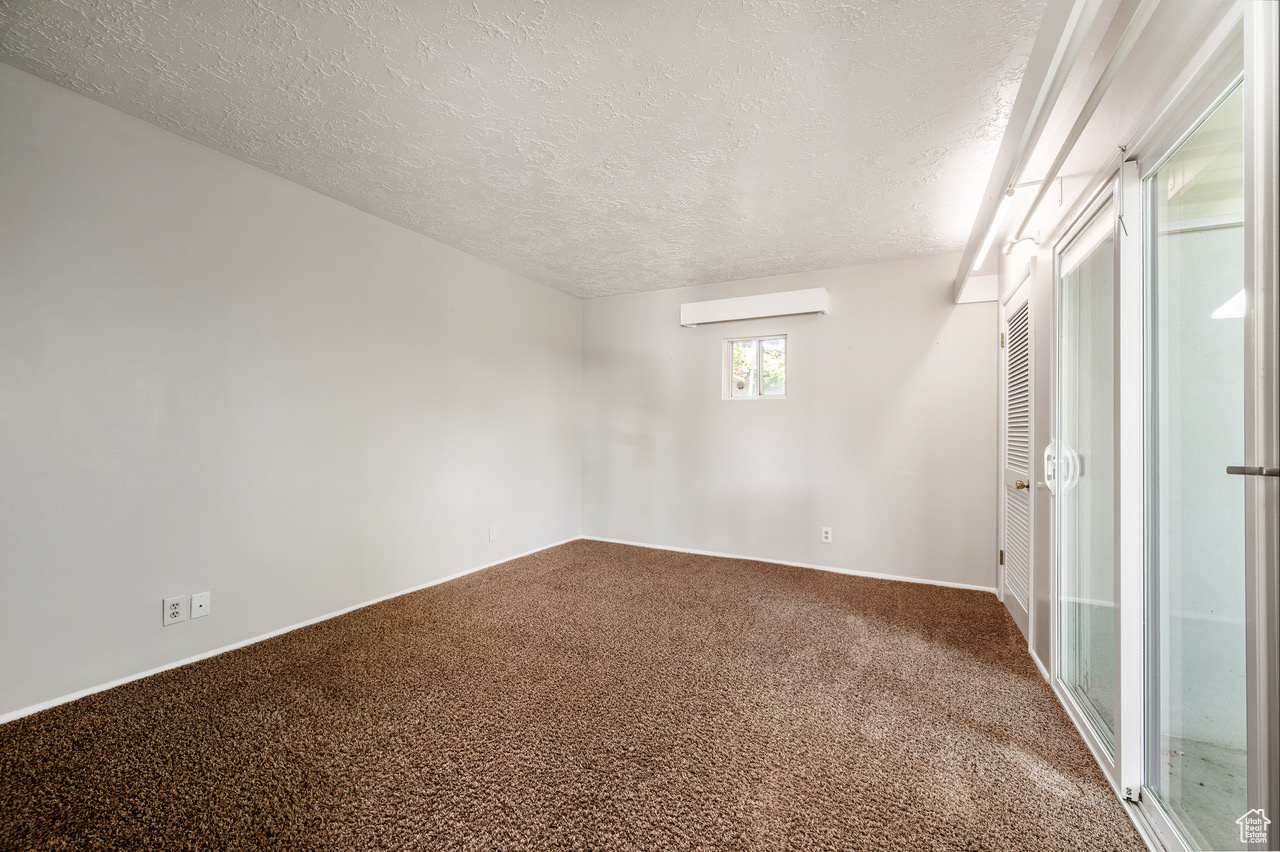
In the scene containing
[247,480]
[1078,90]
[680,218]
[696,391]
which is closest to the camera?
[1078,90]

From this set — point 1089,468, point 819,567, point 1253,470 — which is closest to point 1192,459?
point 1253,470

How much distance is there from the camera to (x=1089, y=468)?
5.90ft

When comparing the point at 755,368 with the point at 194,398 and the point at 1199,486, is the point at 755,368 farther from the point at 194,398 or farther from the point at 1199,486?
the point at 194,398

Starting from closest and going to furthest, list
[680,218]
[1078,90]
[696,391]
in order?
1. [1078,90]
2. [680,218]
3. [696,391]

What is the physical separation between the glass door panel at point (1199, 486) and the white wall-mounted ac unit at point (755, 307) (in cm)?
261

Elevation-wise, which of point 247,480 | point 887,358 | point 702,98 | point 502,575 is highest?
point 702,98

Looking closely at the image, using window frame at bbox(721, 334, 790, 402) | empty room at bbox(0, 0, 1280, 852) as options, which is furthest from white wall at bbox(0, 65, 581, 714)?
window frame at bbox(721, 334, 790, 402)

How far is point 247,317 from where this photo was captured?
2.54m

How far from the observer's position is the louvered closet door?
258cm

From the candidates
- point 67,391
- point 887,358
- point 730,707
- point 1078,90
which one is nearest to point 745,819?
point 730,707

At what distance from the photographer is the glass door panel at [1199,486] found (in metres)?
1.04

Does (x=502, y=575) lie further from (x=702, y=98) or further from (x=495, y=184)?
(x=702, y=98)

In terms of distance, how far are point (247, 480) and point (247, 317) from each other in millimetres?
845

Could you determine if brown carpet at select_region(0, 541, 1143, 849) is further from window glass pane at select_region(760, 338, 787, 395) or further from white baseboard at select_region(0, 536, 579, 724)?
window glass pane at select_region(760, 338, 787, 395)
